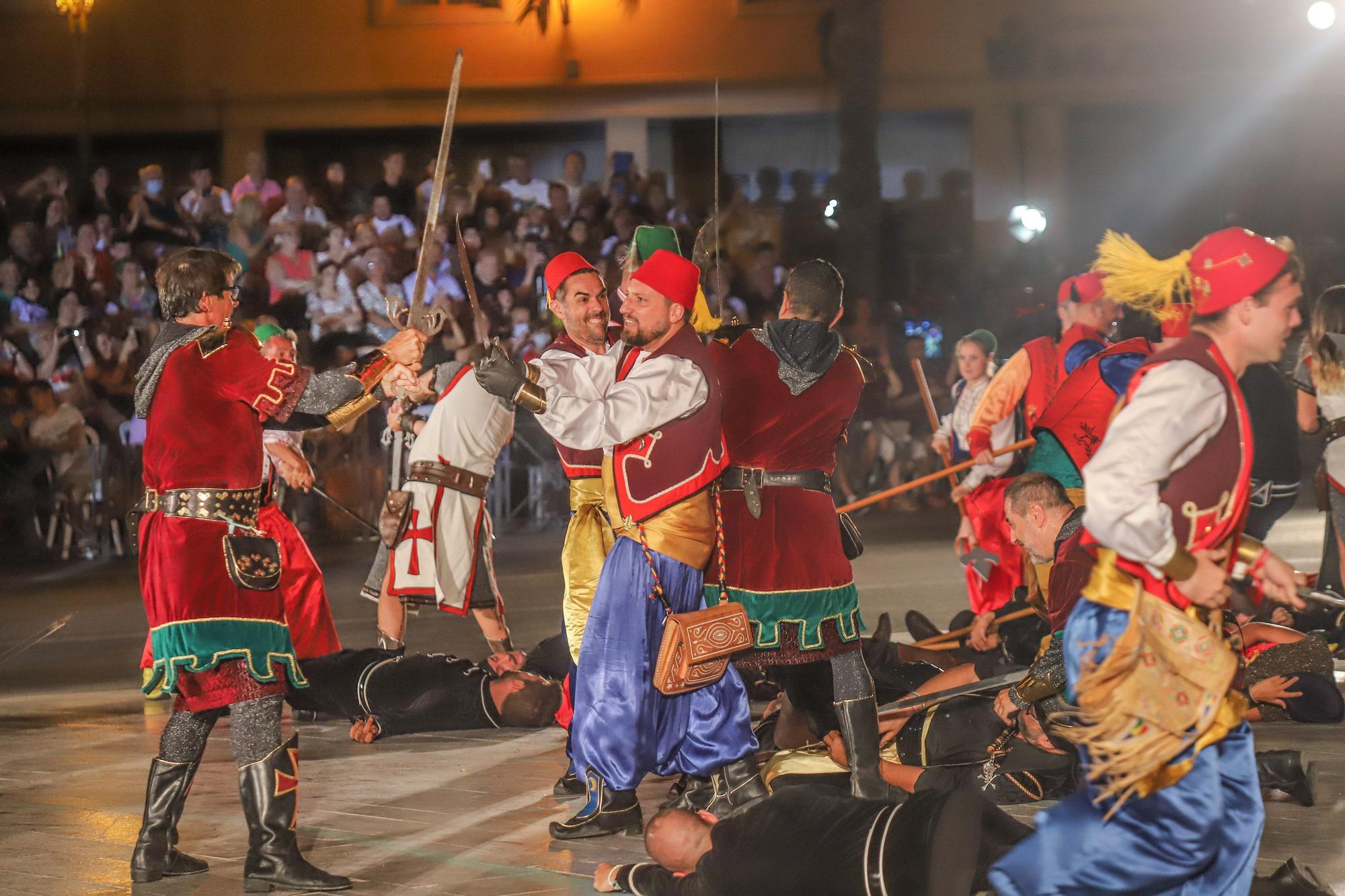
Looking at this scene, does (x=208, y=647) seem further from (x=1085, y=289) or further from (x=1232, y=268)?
(x=1085, y=289)

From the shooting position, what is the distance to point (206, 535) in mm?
4672

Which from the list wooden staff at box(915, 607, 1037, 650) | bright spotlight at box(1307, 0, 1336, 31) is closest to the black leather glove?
wooden staff at box(915, 607, 1037, 650)

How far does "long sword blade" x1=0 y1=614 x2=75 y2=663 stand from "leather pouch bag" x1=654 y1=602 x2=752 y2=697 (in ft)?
18.4

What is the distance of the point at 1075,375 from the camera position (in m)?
7.02

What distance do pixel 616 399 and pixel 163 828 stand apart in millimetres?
1835

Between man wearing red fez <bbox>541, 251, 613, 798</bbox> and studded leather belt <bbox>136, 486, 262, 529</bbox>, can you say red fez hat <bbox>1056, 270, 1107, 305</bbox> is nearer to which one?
man wearing red fez <bbox>541, 251, 613, 798</bbox>

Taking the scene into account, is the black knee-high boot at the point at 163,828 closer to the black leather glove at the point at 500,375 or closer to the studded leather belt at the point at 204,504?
the studded leather belt at the point at 204,504

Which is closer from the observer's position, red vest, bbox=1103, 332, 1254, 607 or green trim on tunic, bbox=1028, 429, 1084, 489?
red vest, bbox=1103, 332, 1254, 607

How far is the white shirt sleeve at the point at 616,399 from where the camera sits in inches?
195

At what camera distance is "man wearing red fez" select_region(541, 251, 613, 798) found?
5871mm

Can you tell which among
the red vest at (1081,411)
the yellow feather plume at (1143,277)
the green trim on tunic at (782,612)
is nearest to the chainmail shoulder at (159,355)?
the green trim on tunic at (782,612)

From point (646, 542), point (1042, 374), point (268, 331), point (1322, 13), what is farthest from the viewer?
point (1322, 13)

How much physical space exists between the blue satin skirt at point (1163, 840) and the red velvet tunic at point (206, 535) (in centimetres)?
236

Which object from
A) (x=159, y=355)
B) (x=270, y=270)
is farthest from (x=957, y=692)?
(x=270, y=270)
